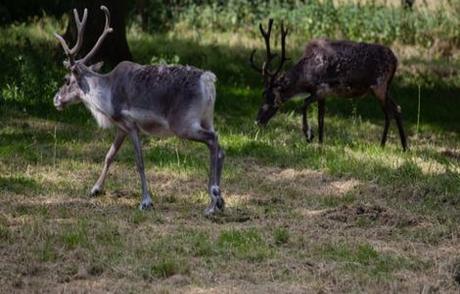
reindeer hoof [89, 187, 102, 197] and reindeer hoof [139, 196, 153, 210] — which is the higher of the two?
reindeer hoof [139, 196, 153, 210]

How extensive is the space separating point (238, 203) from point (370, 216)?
1.40 meters

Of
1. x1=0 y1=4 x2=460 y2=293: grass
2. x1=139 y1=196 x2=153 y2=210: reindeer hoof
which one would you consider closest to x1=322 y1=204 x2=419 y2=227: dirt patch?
x1=0 y1=4 x2=460 y2=293: grass

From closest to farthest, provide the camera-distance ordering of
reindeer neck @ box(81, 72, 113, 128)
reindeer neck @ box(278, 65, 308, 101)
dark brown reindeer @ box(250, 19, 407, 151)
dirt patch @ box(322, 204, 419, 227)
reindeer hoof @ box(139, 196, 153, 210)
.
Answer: dirt patch @ box(322, 204, 419, 227), reindeer hoof @ box(139, 196, 153, 210), reindeer neck @ box(81, 72, 113, 128), dark brown reindeer @ box(250, 19, 407, 151), reindeer neck @ box(278, 65, 308, 101)

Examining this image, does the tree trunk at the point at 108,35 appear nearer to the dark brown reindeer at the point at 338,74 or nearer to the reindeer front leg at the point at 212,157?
the dark brown reindeer at the point at 338,74

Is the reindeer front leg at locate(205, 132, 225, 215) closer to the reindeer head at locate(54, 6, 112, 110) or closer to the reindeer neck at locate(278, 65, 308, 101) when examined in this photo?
the reindeer head at locate(54, 6, 112, 110)

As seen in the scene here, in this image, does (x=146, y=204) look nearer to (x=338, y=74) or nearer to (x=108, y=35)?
(x=338, y=74)

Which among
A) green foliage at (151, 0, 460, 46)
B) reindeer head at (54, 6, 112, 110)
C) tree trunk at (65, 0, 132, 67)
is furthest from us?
green foliage at (151, 0, 460, 46)

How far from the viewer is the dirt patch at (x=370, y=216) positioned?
9836 millimetres

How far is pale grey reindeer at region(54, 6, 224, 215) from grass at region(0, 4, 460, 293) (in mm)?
489

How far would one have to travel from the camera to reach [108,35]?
1681 cm

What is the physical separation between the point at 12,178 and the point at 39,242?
2.60 metres

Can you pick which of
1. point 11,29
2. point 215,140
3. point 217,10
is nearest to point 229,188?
point 215,140

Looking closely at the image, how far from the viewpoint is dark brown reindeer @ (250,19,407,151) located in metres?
14.0

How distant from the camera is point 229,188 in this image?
37.1 feet
